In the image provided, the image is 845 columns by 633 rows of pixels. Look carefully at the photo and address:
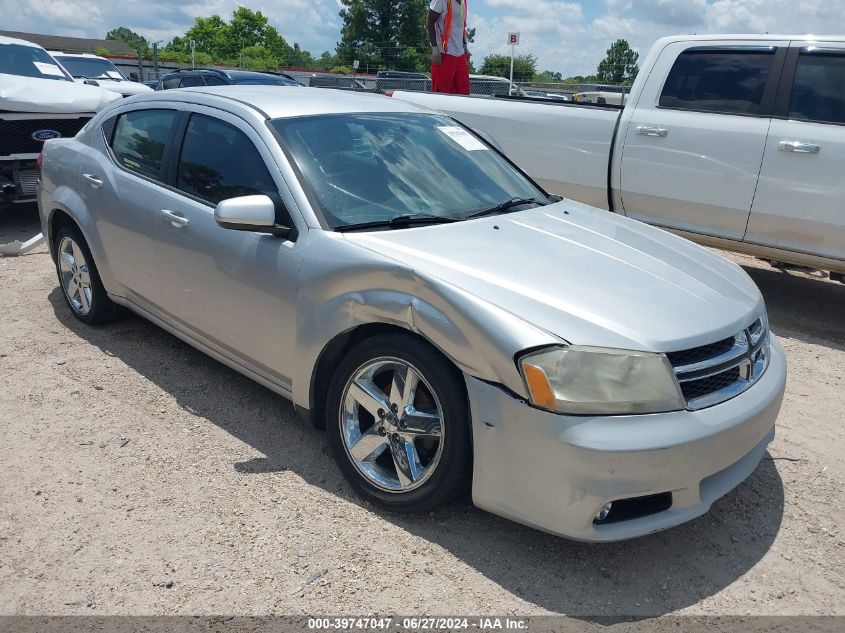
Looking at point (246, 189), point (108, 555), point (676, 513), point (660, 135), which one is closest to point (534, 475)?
point (676, 513)

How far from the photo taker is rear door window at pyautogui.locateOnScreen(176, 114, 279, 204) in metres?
3.64

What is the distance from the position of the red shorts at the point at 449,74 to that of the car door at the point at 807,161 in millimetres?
3976

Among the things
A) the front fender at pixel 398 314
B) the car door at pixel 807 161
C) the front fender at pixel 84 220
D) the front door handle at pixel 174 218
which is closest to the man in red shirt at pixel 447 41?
the car door at pixel 807 161

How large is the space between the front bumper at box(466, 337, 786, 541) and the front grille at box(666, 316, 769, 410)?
5 cm

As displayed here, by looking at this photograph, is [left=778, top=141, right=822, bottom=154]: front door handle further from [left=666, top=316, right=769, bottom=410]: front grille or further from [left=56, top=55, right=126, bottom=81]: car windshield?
[left=56, top=55, right=126, bottom=81]: car windshield

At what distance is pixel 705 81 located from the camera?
5965 millimetres

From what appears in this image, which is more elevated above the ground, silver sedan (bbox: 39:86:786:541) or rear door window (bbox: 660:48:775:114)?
rear door window (bbox: 660:48:775:114)

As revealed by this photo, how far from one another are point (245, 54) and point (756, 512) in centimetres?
9851

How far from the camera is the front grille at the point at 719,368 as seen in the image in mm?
2715

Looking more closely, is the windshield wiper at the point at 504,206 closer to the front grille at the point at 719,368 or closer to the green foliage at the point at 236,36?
the front grille at the point at 719,368

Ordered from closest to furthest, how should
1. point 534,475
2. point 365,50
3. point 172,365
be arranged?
point 534,475
point 172,365
point 365,50

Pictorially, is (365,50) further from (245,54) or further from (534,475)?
(534,475)

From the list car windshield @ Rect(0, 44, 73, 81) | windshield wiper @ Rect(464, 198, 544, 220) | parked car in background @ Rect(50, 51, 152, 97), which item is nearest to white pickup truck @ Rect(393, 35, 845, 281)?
windshield wiper @ Rect(464, 198, 544, 220)

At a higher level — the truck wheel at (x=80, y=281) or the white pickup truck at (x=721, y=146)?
the white pickup truck at (x=721, y=146)
